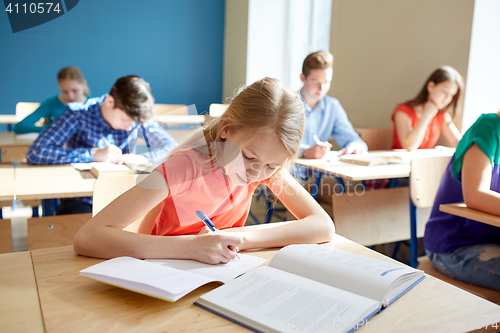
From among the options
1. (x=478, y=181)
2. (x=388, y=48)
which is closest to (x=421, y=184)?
(x=478, y=181)

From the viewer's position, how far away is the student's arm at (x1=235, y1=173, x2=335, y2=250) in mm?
955

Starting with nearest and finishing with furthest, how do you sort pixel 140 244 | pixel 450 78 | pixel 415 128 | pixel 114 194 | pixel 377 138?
pixel 140 244 → pixel 114 194 → pixel 450 78 → pixel 415 128 → pixel 377 138

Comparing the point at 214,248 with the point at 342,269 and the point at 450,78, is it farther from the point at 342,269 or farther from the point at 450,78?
the point at 450,78

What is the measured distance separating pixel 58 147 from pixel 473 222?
194 centimetres

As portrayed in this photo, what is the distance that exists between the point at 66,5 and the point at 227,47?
2064 millimetres

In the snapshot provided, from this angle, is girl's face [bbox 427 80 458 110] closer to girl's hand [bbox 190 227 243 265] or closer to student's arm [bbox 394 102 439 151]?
student's arm [bbox 394 102 439 151]

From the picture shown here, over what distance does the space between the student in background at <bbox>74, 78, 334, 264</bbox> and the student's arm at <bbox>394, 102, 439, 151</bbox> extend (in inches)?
74.5

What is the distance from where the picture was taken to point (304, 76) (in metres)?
2.66

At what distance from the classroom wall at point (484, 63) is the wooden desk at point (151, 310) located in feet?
7.92

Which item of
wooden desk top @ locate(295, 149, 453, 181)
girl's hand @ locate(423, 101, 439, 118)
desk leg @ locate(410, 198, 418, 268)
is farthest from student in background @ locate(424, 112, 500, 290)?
girl's hand @ locate(423, 101, 439, 118)

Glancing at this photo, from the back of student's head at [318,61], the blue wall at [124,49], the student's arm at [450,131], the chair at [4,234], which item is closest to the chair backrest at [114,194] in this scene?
the chair at [4,234]

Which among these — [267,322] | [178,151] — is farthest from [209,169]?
[267,322]

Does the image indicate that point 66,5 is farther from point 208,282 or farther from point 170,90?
point 208,282

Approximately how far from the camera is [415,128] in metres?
2.80
